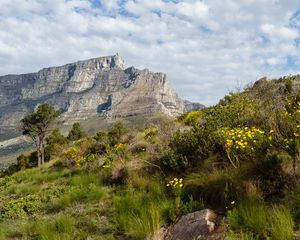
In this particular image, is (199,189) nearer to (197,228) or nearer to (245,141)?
(245,141)

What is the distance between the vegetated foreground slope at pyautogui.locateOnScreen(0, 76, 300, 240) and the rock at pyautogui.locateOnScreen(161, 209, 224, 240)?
18cm

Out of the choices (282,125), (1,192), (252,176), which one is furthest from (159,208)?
(1,192)

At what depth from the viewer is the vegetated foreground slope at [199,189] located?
247 inches

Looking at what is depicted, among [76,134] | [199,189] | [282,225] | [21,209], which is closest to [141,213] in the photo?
[199,189]

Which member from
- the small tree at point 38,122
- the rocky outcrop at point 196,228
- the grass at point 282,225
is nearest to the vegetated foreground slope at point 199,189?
the grass at point 282,225

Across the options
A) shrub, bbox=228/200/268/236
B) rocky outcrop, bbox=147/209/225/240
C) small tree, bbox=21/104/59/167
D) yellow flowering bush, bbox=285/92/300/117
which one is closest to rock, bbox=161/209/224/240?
rocky outcrop, bbox=147/209/225/240

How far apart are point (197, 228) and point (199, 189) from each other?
1.54 m

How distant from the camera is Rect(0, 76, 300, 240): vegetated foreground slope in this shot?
247 inches

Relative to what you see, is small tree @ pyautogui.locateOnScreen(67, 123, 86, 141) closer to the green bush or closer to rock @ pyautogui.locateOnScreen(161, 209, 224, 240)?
the green bush

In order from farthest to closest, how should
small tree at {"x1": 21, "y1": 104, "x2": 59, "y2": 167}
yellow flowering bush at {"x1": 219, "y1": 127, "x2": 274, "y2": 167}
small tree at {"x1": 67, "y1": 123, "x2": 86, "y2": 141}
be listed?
small tree at {"x1": 67, "y1": 123, "x2": 86, "y2": 141} → small tree at {"x1": 21, "y1": 104, "x2": 59, "y2": 167} → yellow flowering bush at {"x1": 219, "y1": 127, "x2": 274, "y2": 167}

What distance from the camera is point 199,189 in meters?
7.79

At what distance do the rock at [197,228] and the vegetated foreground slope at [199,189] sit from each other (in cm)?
18

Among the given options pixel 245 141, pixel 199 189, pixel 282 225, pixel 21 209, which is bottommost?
pixel 21 209

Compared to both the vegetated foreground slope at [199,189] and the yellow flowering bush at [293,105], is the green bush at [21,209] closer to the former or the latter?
the vegetated foreground slope at [199,189]
